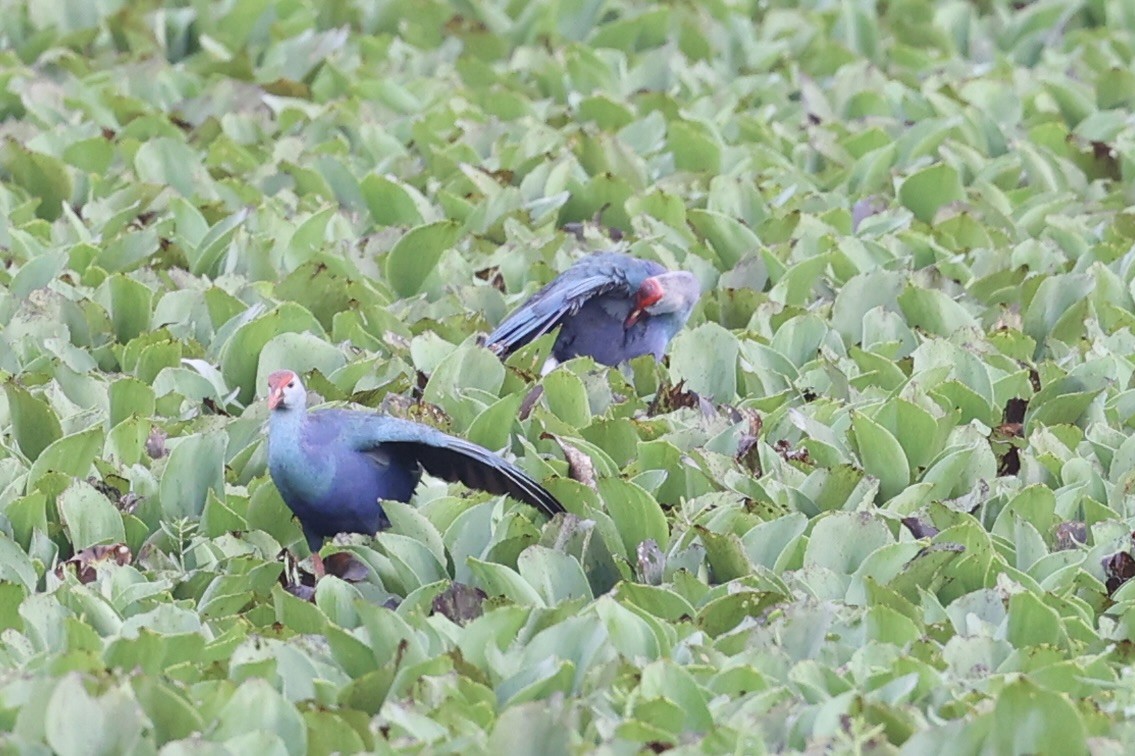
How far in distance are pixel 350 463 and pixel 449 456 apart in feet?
0.71

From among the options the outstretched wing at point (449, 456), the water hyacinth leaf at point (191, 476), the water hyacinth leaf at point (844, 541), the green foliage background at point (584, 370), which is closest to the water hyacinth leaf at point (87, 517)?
the green foliage background at point (584, 370)

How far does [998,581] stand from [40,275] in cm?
291

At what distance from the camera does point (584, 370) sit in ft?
17.7

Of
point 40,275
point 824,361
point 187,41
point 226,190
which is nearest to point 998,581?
point 824,361

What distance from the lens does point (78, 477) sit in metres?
4.57

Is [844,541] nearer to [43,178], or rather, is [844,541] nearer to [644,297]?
[644,297]

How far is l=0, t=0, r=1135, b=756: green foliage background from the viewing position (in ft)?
12.0

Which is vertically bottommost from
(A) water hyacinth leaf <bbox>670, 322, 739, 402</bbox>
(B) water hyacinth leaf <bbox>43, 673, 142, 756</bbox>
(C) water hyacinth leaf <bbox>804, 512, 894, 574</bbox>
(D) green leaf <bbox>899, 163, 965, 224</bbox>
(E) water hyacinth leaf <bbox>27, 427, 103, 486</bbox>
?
(D) green leaf <bbox>899, 163, 965, 224</bbox>

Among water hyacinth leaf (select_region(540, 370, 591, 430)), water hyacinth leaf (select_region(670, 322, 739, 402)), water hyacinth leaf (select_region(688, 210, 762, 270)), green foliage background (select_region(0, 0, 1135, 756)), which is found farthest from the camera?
water hyacinth leaf (select_region(688, 210, 762, 270))

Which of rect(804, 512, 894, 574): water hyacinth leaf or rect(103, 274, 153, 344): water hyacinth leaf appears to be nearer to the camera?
rect(804, 512, 894, 574): water hyacinth leaf

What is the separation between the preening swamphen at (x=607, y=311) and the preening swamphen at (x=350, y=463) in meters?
0.96

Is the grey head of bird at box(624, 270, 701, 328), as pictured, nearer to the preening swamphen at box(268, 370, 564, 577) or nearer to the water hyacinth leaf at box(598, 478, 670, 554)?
the preening swamphen at box(268, 370, 564, 577)

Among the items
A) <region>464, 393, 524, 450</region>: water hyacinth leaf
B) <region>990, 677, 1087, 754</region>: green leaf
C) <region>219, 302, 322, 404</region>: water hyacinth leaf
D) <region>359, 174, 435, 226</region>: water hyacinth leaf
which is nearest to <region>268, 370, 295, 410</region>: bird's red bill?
<region>464, 393, 524, 450</region>: water hyacinth leaf

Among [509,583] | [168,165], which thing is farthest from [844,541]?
[168,165]
